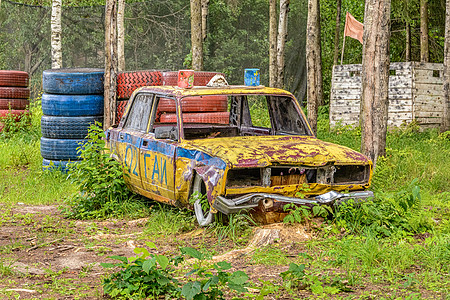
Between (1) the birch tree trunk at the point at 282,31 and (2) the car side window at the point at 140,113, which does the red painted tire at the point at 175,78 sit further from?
(1) the birch tree trunk at the point at 282,31

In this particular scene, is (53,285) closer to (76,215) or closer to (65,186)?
(76,215)

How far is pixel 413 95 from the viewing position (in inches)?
645

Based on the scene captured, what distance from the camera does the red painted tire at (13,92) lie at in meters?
15.4

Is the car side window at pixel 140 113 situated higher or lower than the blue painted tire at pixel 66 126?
higher

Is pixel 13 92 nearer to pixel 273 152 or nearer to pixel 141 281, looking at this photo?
pixel 273 152

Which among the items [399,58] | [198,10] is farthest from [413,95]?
[399,58]

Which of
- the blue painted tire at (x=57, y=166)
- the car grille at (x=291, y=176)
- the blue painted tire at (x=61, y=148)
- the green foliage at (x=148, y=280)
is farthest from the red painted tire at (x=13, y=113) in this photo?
the green foliage at (x=148, y=280)

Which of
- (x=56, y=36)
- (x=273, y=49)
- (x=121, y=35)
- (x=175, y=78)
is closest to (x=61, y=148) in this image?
(x=175, y=78)

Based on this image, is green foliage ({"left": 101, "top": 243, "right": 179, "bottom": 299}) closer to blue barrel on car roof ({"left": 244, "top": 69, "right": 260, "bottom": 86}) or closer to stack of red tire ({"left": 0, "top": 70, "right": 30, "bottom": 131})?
blue barrel on car roof ({"left": 244, "top": 69, "right": 260, "bottom": 86})

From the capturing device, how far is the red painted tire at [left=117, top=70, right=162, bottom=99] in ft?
35.5

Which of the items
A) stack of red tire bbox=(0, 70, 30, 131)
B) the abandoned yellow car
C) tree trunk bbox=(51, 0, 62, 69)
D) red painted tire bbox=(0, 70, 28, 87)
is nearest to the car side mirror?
the abandoned yellow car

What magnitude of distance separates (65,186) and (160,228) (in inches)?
144

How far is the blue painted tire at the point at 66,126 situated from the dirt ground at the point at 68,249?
2595 mm

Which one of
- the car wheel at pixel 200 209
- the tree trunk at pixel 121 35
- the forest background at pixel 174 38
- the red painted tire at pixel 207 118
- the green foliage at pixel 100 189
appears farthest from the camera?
the forest background at pixel 174 38
